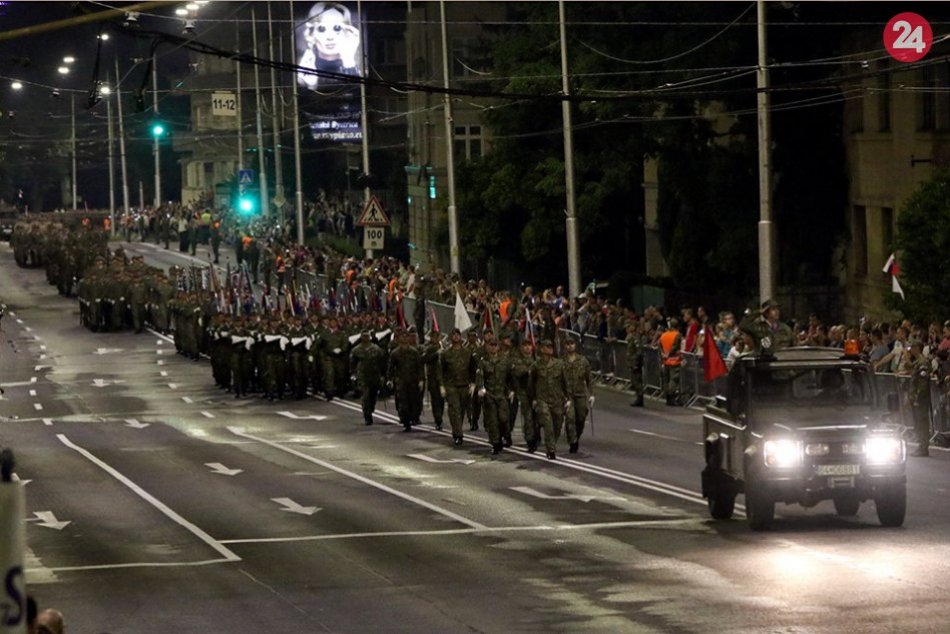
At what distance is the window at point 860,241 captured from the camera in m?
50.5

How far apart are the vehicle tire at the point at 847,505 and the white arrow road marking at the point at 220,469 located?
10.1m

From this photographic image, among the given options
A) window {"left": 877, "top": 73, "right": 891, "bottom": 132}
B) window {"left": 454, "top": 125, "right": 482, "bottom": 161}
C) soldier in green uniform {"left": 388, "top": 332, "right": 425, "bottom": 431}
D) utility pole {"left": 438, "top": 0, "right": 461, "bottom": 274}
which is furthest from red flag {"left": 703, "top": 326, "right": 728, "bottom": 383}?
window {"left": 454, "top": 125, "right": 482, "bottom": 161}

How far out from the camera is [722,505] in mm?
23328

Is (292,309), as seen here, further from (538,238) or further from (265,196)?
(265,196)

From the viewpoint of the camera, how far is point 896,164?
47.4 m

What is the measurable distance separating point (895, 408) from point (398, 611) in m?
5.98

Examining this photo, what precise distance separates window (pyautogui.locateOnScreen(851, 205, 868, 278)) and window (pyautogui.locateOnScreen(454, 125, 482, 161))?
3069cm

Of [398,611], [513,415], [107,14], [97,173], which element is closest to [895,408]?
[398,611]

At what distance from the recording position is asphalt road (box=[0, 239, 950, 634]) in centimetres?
1764

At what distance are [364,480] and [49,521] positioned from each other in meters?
4.96

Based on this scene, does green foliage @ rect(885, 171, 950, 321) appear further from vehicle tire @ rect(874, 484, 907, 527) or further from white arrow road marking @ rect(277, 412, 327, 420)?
vehicle tire @ rect(874, 484, 907, 527)

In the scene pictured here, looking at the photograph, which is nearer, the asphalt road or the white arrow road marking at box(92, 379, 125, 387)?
the asphalt road

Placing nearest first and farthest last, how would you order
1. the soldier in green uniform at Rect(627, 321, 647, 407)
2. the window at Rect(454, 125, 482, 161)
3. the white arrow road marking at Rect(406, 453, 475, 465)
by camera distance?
the white arrow road marking at Rect(406, 453, 475, 465) < the soldier in green uniform at Rect(627, 321, 647, 407) < the window at Rect(454, 125, 482, 161)

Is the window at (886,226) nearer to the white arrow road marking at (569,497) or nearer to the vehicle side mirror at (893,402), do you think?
the white arrow road marking at (569,497)
